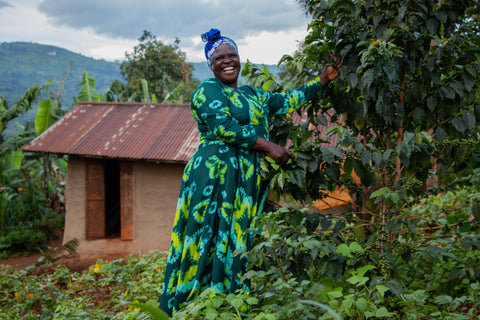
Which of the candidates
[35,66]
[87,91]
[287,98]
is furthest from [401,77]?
[35,66]

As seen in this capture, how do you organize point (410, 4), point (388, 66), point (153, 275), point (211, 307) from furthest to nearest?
point (153, 275)
point (410, 4)
point (388, 66)
point (211, 307)

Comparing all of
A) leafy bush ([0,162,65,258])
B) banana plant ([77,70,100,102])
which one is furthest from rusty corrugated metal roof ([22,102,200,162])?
leafy bush ([0,162,65,258])

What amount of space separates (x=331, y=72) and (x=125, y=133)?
5472 mm

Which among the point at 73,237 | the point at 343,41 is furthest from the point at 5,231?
the point at 343,41

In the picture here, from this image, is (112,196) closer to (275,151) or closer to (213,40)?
(213,40)

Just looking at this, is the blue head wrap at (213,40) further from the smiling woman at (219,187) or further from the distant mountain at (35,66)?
the distant mountain at (35,66)

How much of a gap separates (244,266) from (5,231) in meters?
9.60

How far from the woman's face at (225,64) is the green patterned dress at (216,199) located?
66 mm

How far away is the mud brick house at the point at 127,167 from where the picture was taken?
276 inches

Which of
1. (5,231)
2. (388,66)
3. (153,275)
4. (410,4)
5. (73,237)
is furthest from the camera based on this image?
(5,231)

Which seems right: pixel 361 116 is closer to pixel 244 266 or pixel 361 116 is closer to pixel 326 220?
pixel 326 220

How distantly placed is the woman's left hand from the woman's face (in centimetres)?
54

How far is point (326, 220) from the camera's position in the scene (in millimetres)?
2465

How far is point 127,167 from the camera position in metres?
7.35
